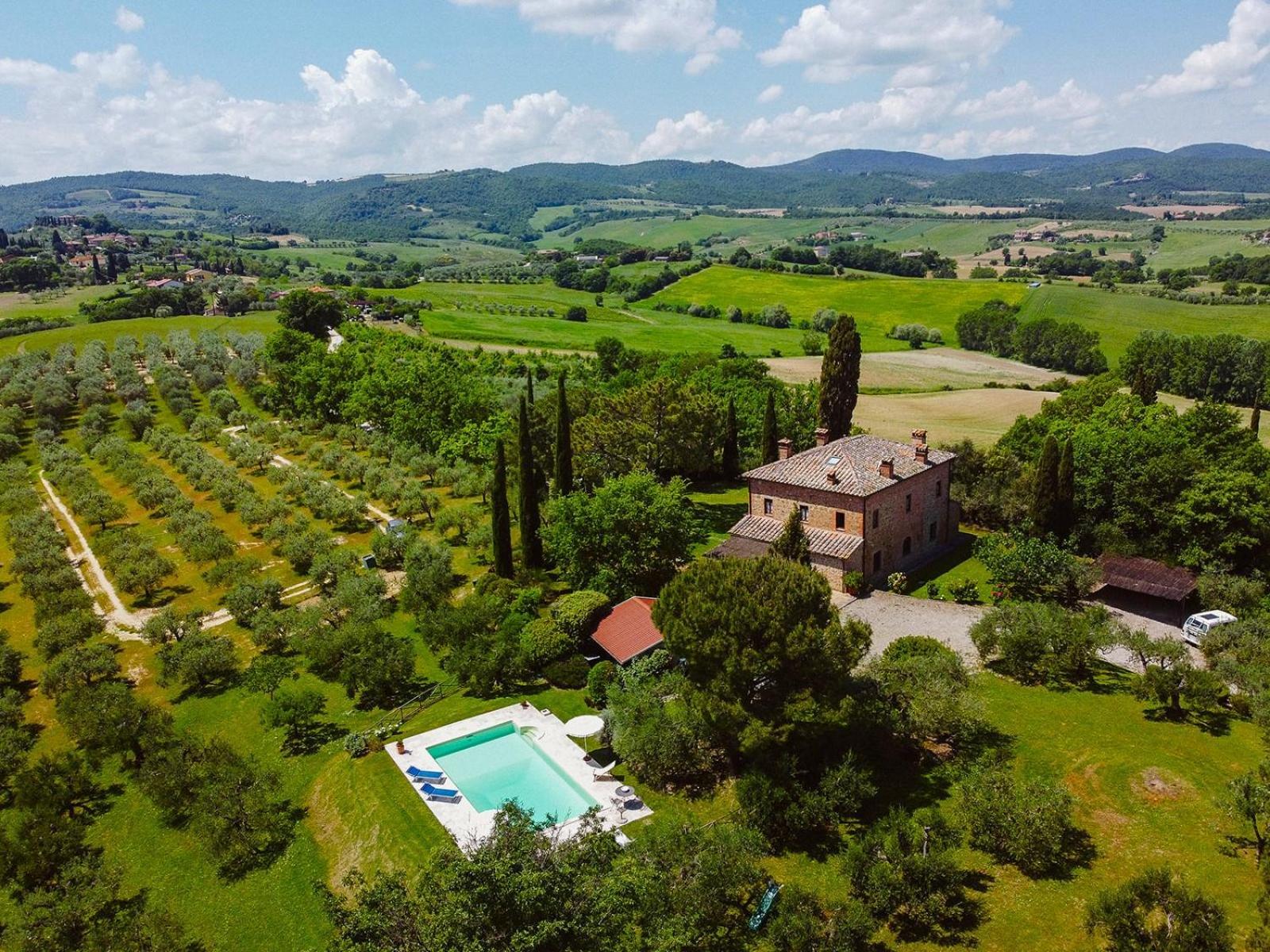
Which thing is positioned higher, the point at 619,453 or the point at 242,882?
the point at 619,453

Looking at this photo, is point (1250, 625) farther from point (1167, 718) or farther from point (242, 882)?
point (242, 882)

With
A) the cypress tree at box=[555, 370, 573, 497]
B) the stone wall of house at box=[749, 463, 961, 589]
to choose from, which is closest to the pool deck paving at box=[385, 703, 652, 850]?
the cypress tree at box=[555, 370, 573, 497]

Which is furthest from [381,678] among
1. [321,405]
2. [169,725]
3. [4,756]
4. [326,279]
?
[326,279]

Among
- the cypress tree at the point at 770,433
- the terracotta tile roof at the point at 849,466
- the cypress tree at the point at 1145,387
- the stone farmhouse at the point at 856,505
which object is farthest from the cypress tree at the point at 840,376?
the cypress tree at the point at 1145,387

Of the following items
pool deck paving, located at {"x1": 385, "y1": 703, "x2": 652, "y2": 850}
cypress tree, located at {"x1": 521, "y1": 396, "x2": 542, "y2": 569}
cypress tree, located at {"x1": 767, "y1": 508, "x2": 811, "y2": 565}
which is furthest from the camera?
cypress tree, located at {"x1": 521, "y1": 396, "x2": 542, "y2": 569}

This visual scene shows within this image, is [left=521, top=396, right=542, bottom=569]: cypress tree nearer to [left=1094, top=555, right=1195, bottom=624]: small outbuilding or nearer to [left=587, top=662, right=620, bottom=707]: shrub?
[left=587, top=662, right=620, bottom=707]: shrub

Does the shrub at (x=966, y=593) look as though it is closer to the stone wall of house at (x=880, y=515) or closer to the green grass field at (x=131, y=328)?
the stone wall of house at (x=880, y=515)
